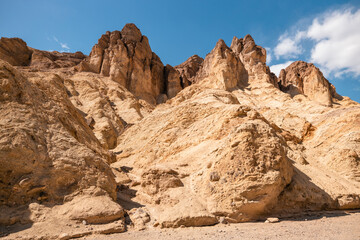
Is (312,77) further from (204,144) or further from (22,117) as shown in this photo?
(22,117)

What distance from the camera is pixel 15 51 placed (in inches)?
1720

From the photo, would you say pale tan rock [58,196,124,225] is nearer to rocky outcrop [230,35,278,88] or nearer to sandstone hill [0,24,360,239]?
sandstone hill [0,24,360,239]

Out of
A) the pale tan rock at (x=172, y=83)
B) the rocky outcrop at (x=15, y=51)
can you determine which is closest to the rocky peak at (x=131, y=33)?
the pale tan rock at (x=172, y=83)

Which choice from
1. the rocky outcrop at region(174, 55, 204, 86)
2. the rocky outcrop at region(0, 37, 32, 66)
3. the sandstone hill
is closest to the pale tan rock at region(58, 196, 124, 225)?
the sandstone hill

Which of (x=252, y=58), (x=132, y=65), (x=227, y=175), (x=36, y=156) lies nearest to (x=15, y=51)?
(x=132, y=65)

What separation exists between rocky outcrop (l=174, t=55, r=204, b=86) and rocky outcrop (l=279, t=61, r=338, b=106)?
81.7 feet

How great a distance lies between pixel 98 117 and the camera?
24812 millimetres

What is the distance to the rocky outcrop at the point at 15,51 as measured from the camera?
41438mm

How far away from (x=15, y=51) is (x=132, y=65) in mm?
25140

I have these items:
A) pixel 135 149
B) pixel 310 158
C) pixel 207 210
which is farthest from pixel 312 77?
pixel 207 210

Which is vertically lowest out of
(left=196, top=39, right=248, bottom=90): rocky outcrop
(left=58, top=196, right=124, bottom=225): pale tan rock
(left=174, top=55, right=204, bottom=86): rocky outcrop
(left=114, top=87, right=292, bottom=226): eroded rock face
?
(left=58, top=196, right=124, bottom=225): pale tan rock

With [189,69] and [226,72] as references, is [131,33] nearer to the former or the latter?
[189,69]

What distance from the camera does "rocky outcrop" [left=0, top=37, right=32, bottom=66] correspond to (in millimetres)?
41438

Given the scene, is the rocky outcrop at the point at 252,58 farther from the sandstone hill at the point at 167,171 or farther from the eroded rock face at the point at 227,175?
the eroded rock face at the point at 227,175
